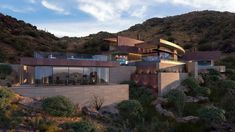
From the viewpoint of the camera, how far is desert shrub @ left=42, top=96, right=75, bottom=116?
2166 cm

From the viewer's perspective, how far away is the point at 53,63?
26000mm

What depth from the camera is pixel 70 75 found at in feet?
89.9

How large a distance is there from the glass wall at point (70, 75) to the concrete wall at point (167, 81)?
23.2 ft

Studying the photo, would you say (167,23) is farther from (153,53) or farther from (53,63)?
(53,63)

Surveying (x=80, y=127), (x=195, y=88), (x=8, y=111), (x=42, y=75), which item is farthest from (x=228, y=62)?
(x=8, y=111)

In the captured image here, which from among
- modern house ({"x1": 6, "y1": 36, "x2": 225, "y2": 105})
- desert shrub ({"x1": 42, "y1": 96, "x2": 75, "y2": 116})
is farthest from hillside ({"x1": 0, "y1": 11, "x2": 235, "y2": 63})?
desert shrub ({"x1": 42, "y1": 96, "x2": 75, "y2": 116})

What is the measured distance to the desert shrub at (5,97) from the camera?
2040 cm

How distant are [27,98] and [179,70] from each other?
2331 centimetres

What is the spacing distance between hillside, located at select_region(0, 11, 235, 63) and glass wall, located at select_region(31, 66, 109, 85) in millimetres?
15463

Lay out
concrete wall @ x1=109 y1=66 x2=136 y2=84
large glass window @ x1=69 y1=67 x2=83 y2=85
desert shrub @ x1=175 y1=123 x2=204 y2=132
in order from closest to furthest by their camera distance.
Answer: desert shrub @ x1=175 y1=123 x2=204 y2=132, large glass window @ x1=69 y1=67 x2=83 y2=85, concrete wall @ x1=109 y1=66 x2=136 y2=84

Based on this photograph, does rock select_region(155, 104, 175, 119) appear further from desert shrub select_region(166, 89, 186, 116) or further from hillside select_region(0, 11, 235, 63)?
hillside select_region(0, 11, 235, 63)

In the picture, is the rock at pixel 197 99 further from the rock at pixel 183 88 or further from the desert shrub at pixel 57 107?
the desert shrub at pixel 57 107

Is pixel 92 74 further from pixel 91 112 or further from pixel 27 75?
pixel 27 75

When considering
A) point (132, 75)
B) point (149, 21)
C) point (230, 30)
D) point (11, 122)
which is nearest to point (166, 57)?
point (132, 75)
